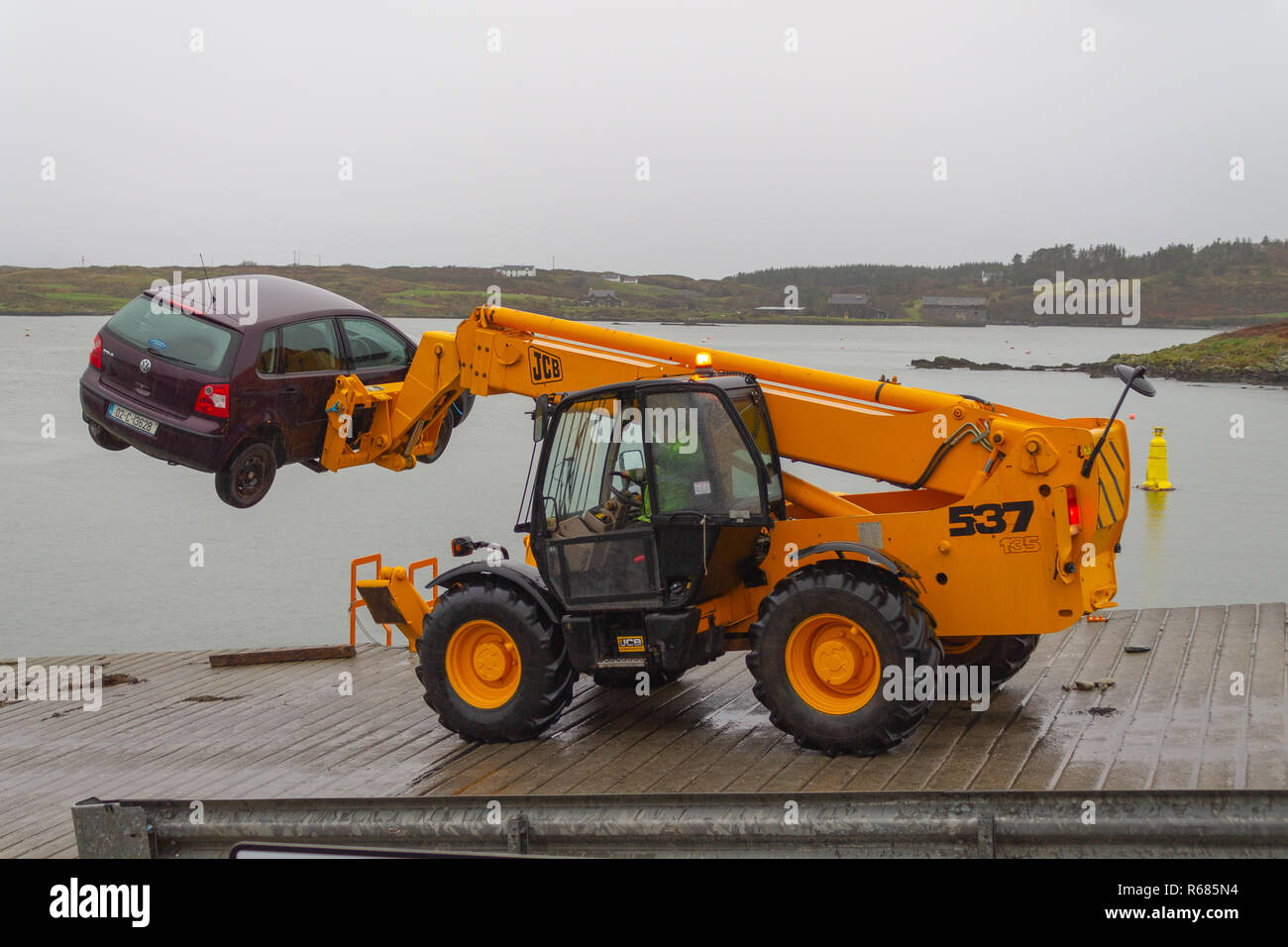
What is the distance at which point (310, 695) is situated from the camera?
10.0m

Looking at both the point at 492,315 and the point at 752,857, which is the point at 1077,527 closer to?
the point at 752,857

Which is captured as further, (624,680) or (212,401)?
(624,680)

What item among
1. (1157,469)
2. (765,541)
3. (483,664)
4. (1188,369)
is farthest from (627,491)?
(1188,369)

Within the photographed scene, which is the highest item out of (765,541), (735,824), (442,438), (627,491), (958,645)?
(442,438)

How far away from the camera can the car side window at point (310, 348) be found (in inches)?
338

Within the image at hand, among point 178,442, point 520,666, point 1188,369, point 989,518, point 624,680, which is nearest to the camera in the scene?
point 989,518

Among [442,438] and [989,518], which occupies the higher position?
[442,438]

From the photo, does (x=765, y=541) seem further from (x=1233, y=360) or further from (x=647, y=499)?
(x=1233, y=360)

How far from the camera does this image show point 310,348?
8.77 meters

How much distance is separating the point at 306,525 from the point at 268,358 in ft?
83.6

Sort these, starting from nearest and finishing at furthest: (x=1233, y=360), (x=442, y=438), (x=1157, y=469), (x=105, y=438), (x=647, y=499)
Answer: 1. (x=647, y=499)
2. (x=105, y=438)
3. (x=442, y=438)
4. (x=1157, y=469)
5. (x=1233, y=360)

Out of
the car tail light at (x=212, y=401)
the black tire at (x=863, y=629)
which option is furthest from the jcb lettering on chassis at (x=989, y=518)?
the car tail light at (x=212, y=401)

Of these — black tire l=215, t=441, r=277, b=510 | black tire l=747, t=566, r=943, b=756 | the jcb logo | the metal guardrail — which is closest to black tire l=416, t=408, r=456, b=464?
the jcb logo

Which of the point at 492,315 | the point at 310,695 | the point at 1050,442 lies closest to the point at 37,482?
the point at 310,695
